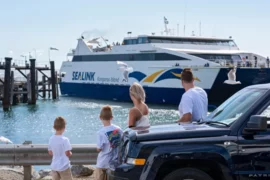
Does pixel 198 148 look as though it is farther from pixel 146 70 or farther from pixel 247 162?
pixel 146 70

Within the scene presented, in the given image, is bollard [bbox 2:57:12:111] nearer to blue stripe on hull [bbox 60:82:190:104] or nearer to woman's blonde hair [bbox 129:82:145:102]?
blue stripe on hull [bbox 60:82:190:104]

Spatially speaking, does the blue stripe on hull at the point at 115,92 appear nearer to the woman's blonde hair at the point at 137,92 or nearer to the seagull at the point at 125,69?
the seagull at the point at 125,69

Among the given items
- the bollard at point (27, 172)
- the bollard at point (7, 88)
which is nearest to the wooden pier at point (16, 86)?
the bollard at point (7, 88)

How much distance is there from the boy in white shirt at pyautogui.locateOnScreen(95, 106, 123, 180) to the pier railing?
1.09 metres

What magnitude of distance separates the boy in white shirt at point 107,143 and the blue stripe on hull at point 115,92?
37909 millimetres

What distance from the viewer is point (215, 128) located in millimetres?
5184

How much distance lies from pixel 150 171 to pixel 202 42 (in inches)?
1825

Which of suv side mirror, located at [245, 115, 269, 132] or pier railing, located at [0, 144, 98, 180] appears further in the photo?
pier railing, located at [0, 144, 98, 180]

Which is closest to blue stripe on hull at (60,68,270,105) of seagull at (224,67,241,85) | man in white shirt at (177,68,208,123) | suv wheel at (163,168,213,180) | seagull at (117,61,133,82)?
seagull at (117,61,133,82)

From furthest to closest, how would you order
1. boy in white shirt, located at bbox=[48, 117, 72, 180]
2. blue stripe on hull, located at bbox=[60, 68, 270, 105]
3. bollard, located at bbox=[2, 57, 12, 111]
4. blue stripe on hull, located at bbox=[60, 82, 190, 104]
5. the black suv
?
blue stripe on hull, located at bbox=[60, 82, 190, 104]
bollard, located at bbox=[2, 57, 12, 111]
blue stripe on hull, located at bbox=[60, 68, 270, 105]
boy in white shirt, located at bbox=[48, 117, 72, 180]
the black suv

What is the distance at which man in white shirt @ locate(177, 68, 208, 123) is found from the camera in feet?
20.1

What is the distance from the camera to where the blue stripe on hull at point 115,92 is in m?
44.8

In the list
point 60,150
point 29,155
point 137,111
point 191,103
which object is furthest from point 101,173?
point 29,155

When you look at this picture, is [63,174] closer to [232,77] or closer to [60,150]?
[60,150]
